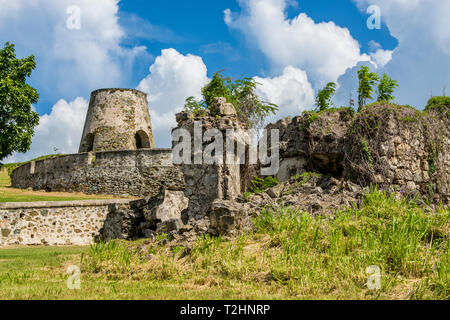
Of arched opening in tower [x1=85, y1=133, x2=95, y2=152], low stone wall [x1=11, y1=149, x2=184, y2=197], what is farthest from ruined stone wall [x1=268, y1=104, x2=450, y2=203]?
arched opening in tower [x1=85, y1=133, x2=95, y2=152]

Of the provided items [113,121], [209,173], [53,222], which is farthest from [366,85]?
[113,121]

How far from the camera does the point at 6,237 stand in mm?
12492

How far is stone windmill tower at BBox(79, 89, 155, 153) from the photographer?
Answer: 2328 centimetres

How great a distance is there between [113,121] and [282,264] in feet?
64.1

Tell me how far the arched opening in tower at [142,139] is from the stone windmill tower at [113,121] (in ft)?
0.30

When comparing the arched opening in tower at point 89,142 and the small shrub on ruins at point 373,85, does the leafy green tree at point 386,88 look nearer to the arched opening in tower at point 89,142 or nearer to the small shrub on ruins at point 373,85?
the small shrub on ruins at point 373,85

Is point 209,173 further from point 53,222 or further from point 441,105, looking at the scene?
point 441,105

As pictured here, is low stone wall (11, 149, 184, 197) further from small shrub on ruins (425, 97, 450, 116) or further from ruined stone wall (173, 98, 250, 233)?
small shrub on ruins (425, 97, 450, 116)

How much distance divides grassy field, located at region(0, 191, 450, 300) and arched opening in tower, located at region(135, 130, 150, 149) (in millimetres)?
17496

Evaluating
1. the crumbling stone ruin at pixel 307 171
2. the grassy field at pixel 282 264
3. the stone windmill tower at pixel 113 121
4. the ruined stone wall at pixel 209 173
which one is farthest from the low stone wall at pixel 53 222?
the stone windmill tower at pixel 113 121

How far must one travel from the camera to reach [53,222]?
13.2 metres

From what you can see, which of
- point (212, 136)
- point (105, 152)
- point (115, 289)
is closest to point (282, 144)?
point (212, 136)

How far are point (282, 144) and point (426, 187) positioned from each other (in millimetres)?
3870

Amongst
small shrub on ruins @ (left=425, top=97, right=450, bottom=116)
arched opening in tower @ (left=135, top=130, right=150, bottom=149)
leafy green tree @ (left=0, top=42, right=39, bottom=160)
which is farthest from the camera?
arched opening in tower @ (left=135, top=130, right=150, bottom=149)
